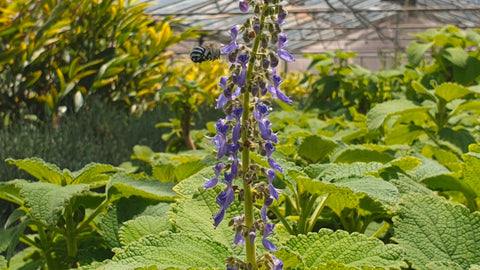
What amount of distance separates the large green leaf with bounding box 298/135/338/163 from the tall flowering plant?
1.06 metres

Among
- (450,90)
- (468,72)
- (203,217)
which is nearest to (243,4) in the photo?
(203,217)

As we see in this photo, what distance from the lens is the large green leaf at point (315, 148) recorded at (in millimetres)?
1834

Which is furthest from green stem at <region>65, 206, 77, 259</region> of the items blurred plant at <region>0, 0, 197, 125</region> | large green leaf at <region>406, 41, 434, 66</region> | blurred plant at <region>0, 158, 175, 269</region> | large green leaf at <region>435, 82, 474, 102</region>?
blurred plant at <region>0, 0, 197, 125</region>

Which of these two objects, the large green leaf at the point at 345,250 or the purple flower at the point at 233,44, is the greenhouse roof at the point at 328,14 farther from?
the purple flower at the point at 233,44

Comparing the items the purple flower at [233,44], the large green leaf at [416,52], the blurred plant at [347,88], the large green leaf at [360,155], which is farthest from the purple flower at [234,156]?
the blurred plant at [347,88]

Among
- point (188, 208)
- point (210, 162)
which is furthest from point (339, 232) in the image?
point (210, 162)

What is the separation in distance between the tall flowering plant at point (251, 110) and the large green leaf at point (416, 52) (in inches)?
112

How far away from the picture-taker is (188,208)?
3.74 feet

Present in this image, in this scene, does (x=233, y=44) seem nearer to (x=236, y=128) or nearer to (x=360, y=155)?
(x=236, y=128)

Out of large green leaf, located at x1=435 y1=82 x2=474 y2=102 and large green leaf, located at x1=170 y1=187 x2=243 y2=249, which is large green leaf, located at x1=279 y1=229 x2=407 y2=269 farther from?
large green leaf, located at x1=435 y1=82 x2=474 y2=102

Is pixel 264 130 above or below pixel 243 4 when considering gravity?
below

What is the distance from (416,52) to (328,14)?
50.3ft

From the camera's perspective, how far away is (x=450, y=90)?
2.21 meters

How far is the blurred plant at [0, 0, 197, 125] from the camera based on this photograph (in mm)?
4465
